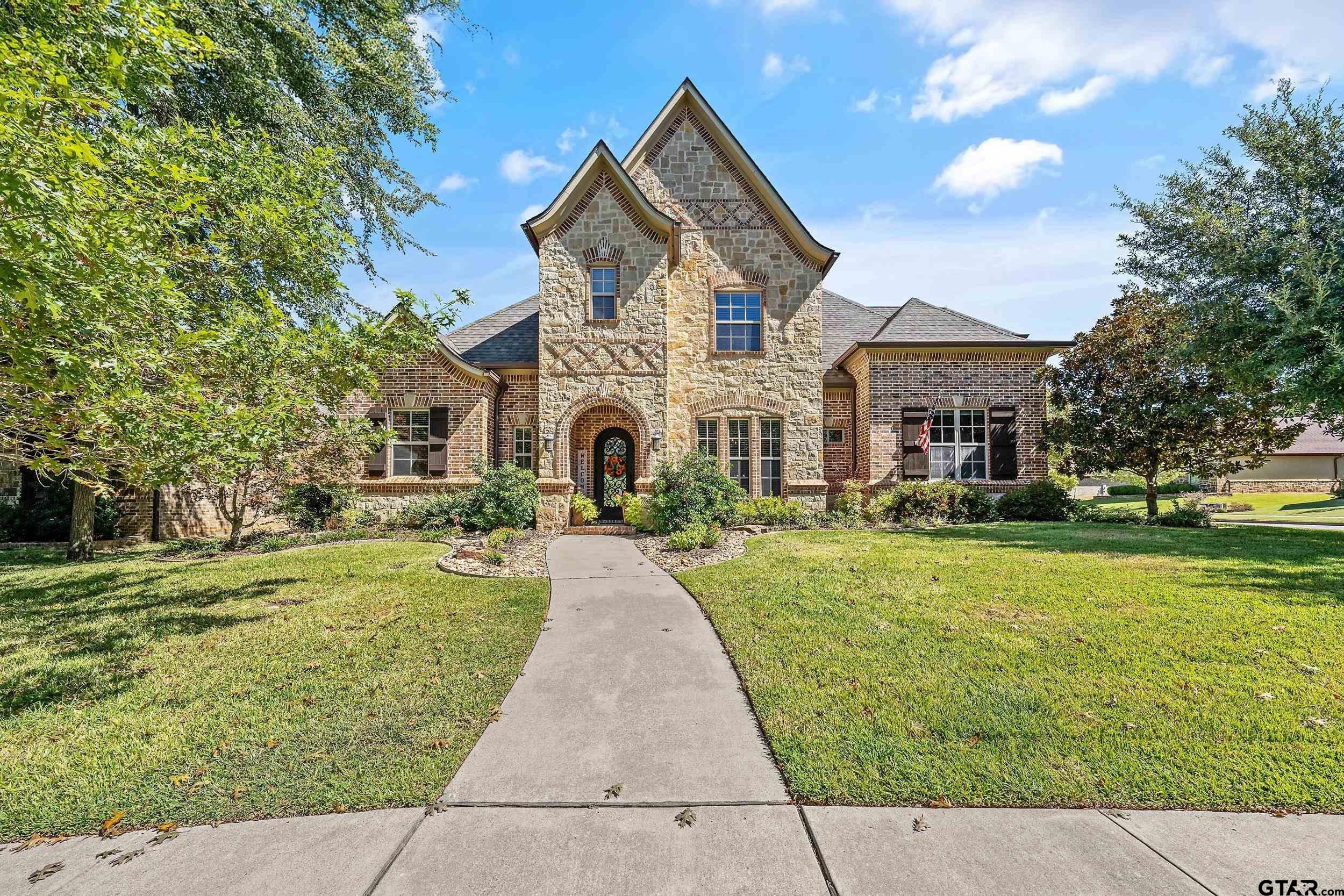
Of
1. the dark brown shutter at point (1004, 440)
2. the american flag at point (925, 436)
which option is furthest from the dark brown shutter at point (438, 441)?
the dark brown shutter at point (1004, 440)

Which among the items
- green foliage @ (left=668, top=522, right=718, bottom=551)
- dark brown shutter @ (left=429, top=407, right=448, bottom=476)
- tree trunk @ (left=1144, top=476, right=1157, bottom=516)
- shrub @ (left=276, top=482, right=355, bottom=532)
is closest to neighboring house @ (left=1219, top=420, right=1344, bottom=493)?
tree trunk @ (left=1144, top=476, right=1157, bottom=516)

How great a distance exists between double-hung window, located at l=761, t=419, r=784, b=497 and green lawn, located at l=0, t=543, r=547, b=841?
847 cm

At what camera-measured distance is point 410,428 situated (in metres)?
14.6

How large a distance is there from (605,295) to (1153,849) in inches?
536

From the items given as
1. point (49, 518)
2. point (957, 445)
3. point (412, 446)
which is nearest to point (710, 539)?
point (957, 445)

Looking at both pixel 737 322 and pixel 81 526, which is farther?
pixel 737 322

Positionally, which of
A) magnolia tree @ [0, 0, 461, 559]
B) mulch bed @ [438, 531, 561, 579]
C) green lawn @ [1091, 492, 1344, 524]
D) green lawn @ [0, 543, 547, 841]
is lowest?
green lawn @ [1091, 492, 1344, 524]

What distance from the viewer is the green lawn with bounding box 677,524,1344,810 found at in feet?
9.75

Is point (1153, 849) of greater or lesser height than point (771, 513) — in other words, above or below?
below

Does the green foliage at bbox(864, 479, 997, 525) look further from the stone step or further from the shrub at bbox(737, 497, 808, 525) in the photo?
the stone step

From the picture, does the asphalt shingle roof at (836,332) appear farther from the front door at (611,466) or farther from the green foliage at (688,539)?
the green foliage at (688,539)

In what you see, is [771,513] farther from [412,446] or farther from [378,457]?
[378,457]

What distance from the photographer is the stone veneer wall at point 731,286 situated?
48.1 ft

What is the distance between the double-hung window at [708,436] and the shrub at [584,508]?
128 inches
